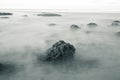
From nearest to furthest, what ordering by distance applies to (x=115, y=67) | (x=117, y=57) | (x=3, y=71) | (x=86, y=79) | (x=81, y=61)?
(x=86, y=79), (x=3, y=71), (x=115, y=67), (x=81, y=61), (x=117, y=57)

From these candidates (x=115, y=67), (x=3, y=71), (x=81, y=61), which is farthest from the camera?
(x=81, y=61)

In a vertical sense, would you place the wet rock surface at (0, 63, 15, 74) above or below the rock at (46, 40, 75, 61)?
below

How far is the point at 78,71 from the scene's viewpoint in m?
12.8

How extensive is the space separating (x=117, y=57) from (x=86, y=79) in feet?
19.5

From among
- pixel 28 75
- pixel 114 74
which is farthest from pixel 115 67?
pixel 28 75

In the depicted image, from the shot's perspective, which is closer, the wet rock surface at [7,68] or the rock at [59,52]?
the wet rock surface at [7,68]

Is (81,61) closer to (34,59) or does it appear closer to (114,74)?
(114,74)

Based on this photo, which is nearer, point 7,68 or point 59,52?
point 7,68

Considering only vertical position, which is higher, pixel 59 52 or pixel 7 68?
pixel 59 52

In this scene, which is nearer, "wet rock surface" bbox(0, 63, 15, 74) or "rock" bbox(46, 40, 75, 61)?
"wet rock surface" bbox(0, 63, 15, 74)

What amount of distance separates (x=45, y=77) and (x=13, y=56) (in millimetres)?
5699

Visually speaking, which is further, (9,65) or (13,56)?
(13,56)

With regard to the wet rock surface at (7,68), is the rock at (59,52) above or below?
above

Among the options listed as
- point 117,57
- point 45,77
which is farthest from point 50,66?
point 117,57
